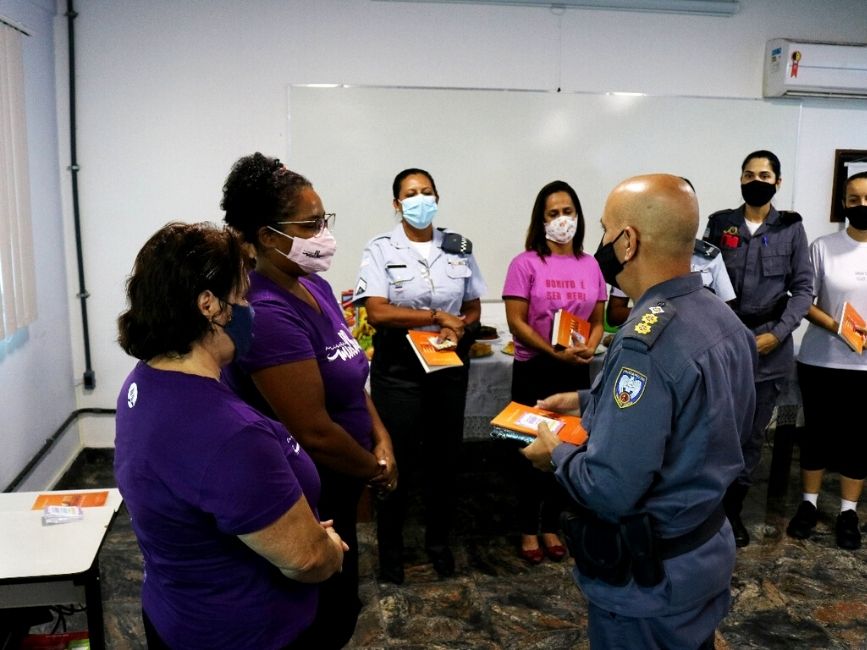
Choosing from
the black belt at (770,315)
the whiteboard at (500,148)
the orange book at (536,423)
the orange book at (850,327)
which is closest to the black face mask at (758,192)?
the black belt at (770,315)

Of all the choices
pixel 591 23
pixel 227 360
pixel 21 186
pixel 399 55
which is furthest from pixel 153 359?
pixel 591 23

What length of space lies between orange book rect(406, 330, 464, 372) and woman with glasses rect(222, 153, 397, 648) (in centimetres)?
73

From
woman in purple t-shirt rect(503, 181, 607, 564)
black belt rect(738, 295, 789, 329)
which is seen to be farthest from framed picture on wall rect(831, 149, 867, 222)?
woman in purple t-shirt rect(503, 181, 607, 564)

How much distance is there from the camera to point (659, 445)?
1373 mm

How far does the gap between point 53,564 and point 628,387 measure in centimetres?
142

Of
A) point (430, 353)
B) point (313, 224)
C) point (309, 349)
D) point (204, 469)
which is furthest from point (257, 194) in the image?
point (430, 353)

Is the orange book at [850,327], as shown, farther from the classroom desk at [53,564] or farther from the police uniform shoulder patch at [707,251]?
the classroom desk at [53,564]

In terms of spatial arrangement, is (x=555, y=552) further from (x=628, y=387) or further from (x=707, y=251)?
(x=628, y=387)

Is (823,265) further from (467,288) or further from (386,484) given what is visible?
(386,484)

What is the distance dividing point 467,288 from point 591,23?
7.15ft

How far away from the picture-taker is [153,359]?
1234mm

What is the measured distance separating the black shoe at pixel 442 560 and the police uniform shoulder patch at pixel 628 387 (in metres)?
1.82

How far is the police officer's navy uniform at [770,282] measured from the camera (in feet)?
10.5

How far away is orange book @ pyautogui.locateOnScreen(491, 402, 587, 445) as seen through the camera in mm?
1749
